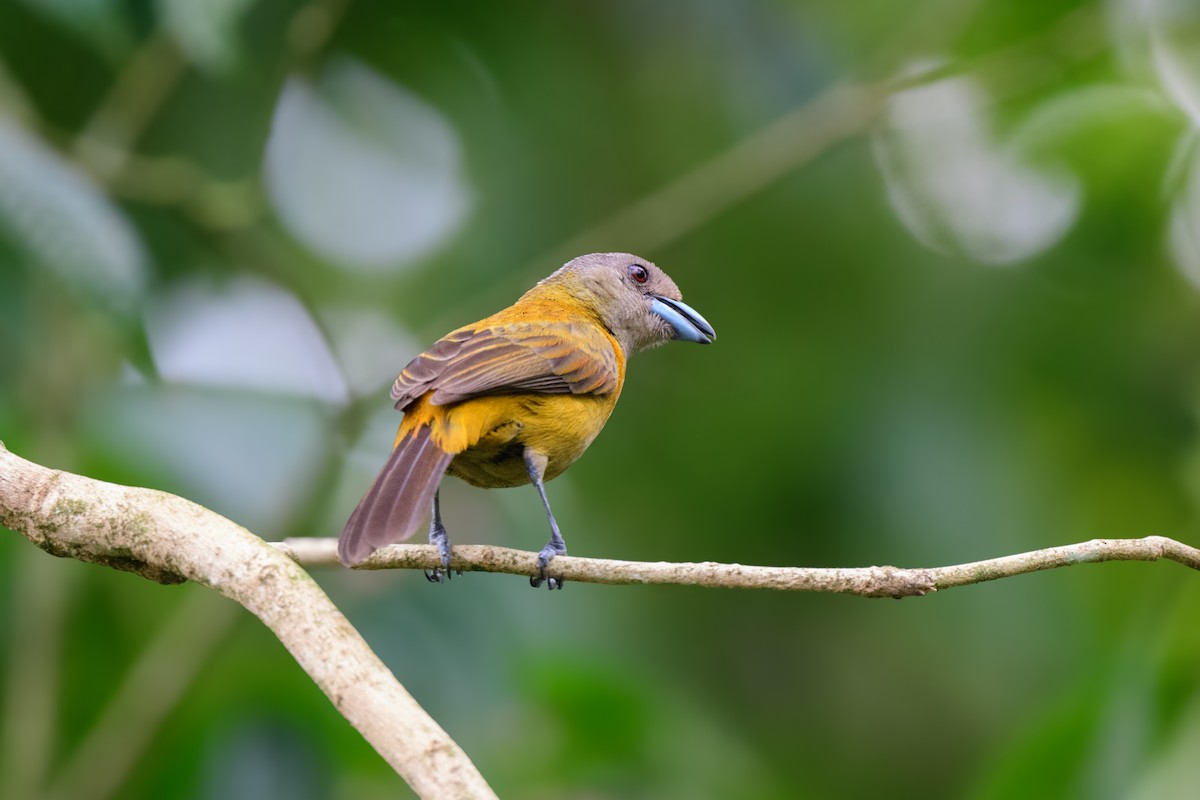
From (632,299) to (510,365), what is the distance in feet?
3.93

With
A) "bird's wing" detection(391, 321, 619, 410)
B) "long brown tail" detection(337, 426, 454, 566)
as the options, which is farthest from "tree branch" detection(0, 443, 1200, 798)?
"bird's wing" detection(391, 321, 619, 410)

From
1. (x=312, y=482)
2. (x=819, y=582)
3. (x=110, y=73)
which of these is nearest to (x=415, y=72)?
(x=110, y=73)

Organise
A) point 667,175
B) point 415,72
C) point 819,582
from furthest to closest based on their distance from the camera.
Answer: point 667,175 → point 415,72 → point 819,582

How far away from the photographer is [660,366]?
7.39m

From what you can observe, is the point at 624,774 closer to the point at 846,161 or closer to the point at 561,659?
the point at 561,659

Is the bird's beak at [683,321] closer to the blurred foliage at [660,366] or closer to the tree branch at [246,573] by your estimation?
the blurred foliage at [660,366]

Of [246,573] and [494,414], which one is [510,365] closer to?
[494,414]

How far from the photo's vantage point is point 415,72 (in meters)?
6.62

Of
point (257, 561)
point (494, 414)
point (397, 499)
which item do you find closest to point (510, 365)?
point (494, 414)

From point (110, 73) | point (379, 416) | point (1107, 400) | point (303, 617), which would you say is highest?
point (110, 73)

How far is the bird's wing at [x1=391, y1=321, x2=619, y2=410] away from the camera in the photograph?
11.2ft

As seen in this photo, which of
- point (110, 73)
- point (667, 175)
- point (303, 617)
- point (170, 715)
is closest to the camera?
point (303, 617)

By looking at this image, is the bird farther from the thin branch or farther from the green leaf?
the green leaf

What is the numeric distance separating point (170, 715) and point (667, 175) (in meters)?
3.90
